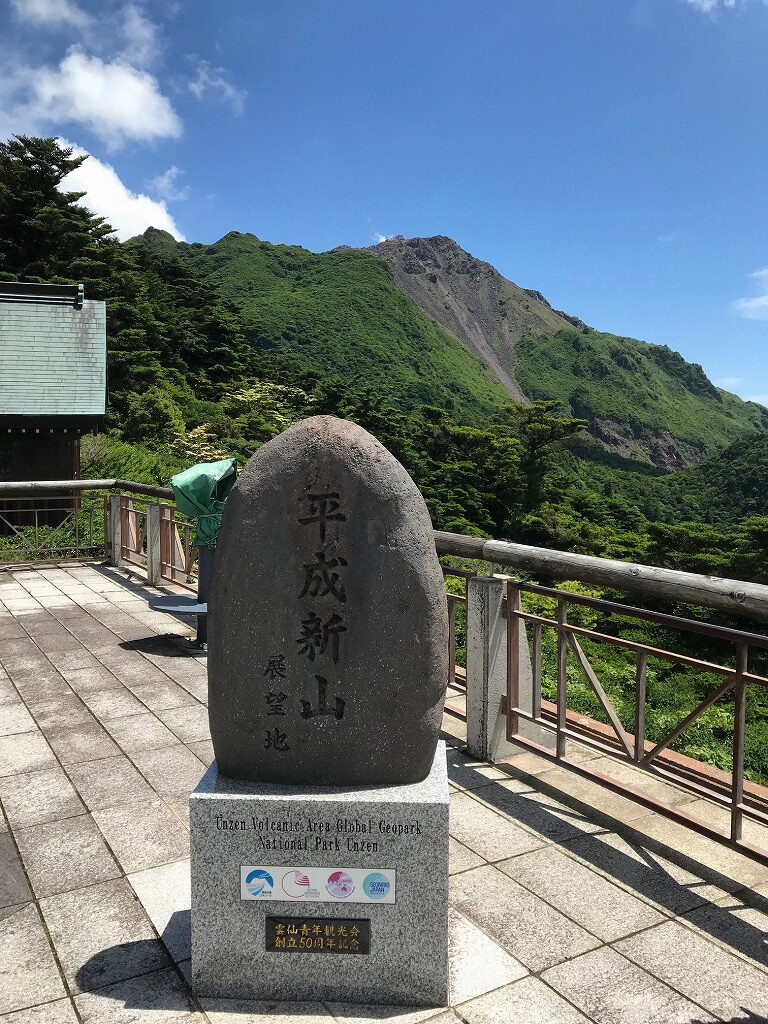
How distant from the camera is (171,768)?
13.7ft

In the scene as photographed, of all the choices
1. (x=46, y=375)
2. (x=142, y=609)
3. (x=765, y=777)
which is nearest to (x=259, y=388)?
(x=46, y=375)

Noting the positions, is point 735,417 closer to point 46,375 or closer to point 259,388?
point 259,388

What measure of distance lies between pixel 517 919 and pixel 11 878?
77.6 inches

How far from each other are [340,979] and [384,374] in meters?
67.0

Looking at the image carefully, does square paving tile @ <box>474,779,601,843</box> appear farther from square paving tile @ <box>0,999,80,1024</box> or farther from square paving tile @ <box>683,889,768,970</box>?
square paving tile @ <box>0,999,80,1024</box>

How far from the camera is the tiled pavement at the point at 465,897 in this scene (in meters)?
2.37

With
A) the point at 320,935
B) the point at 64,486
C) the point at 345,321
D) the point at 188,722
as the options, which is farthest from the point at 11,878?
the point at 345,321

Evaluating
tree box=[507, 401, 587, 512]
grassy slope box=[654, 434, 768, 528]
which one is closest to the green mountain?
grassy slope box=[654, 434, 768, 528]

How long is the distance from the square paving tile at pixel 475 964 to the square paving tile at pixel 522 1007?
4 centimetres

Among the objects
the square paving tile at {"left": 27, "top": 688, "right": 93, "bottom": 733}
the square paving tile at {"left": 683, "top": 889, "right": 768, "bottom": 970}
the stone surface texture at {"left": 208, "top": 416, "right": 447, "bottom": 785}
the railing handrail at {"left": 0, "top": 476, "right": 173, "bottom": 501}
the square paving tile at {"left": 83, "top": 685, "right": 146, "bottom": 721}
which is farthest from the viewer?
the railing handrail at {"left": 0, "top": 476, "right": 173, "bottom": 501}

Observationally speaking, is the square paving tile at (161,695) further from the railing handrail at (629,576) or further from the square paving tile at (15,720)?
the railing handrail at (629,576)

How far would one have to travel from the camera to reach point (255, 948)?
7.85ft

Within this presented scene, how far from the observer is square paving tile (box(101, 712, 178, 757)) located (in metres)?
4.48

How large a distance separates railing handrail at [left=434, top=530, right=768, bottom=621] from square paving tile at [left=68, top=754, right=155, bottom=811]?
81.4 inches
